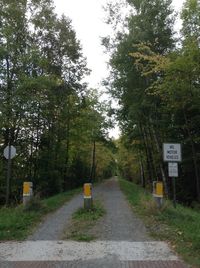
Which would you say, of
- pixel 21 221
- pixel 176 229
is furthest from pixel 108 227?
pixel 21 221

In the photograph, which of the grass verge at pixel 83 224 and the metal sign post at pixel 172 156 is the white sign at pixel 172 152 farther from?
the grass verge at pixel 83 224

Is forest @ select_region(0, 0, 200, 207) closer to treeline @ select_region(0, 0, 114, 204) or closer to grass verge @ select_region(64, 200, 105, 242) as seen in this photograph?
treeline @ select_region(0, 0, 114, 204)

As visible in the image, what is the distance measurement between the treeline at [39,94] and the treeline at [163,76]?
455 centimetres

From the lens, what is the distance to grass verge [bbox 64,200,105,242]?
10.6 metres

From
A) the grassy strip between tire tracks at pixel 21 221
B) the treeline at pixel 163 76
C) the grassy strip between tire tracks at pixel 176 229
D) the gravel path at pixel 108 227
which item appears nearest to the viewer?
the grassy strip between tire tracks at pixel 176 229

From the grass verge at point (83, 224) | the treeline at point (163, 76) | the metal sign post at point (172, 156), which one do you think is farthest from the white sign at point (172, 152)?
the treeline at point (163, 76)

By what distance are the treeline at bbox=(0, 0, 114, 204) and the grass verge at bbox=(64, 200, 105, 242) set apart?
348 inches

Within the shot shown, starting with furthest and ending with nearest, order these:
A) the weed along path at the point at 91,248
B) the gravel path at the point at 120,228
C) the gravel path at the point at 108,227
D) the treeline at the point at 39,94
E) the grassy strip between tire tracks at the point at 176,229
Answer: the treeline at the point at 39,94 → the gravel path at the point at 108,227 → the gravel path at the point at 120,228 → the grassy strip between tire tracks at the point at 176,229 → the weed along path at the point at 91,248

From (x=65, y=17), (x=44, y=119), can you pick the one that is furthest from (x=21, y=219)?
(x=65, y=17)

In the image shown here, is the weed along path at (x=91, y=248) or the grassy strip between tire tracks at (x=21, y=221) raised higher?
the grassy strip between tire tracks at (x=21, y=221)

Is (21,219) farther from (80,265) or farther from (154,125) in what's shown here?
(154,125)

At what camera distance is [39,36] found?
103 ft

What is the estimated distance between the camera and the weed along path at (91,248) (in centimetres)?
802

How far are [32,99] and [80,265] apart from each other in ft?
63.4
